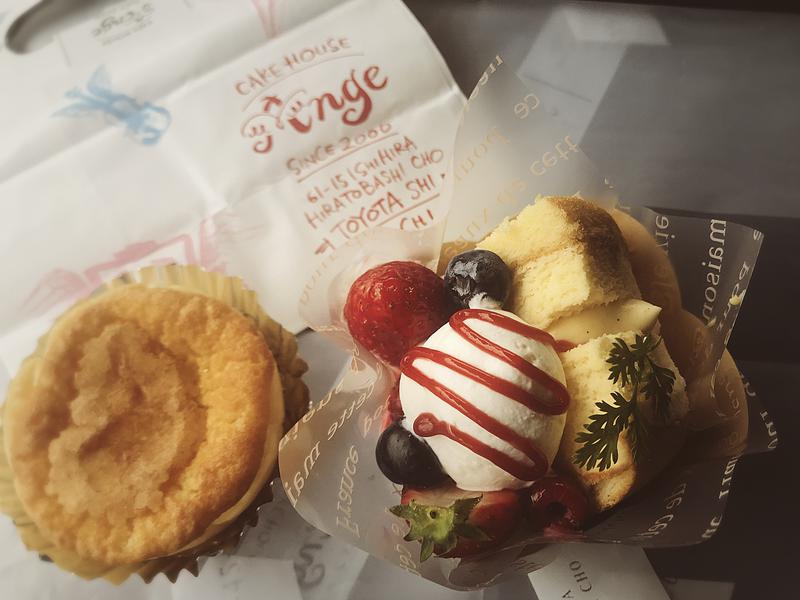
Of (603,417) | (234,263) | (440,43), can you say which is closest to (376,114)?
(440,43)

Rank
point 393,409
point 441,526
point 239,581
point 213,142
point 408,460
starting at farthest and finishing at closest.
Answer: point 213,142 → point 239,581 → point 393,409 → point 408,460 → point 441,526

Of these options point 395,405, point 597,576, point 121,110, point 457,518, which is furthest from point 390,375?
point 121,110

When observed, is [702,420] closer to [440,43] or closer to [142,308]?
[142,308]

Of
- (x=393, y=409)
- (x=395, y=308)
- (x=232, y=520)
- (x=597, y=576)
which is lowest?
(x=597, y=576)

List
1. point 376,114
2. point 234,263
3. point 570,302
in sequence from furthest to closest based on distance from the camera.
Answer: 1. point 376,114
2. point 234,263
3. point 570,302

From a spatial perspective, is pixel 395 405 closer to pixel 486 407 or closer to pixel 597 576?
pixel 486 407

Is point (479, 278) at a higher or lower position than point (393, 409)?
higher
